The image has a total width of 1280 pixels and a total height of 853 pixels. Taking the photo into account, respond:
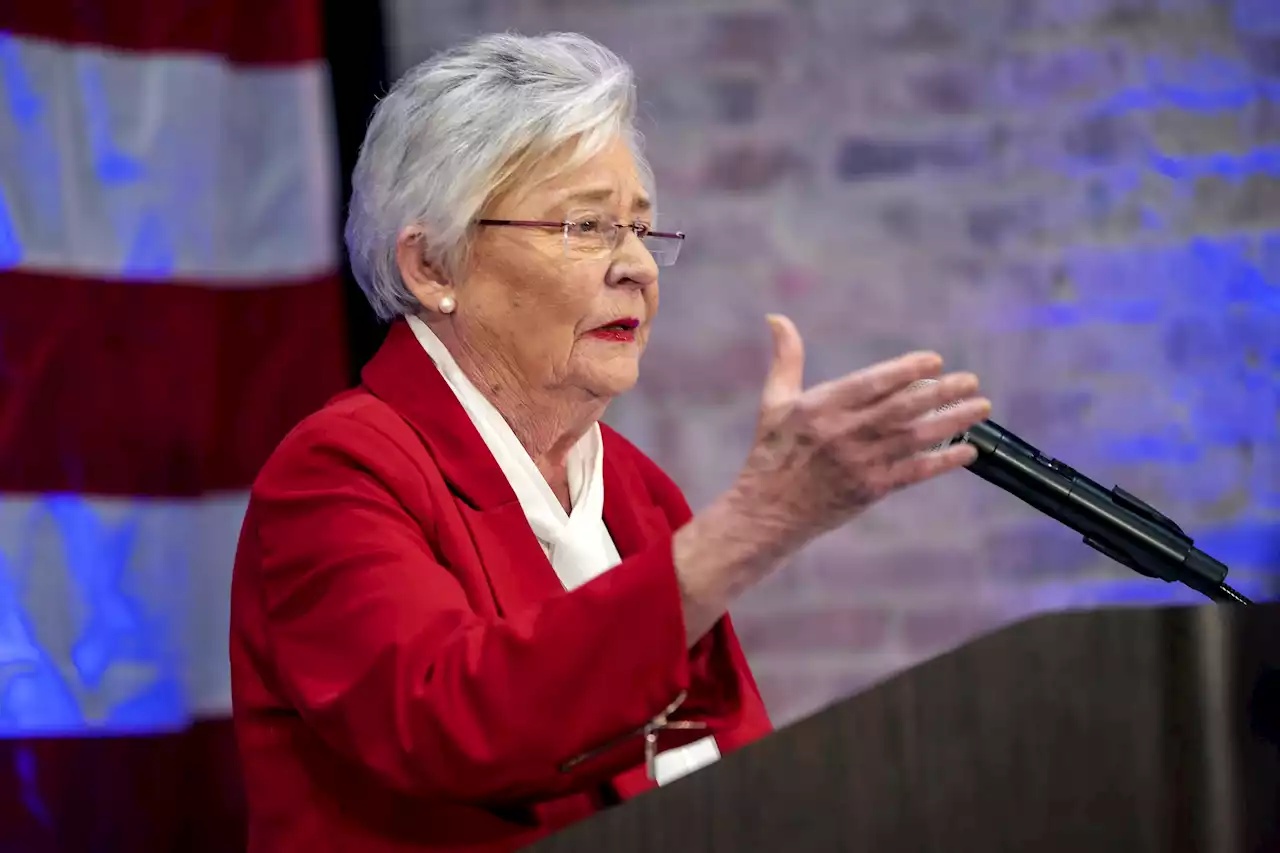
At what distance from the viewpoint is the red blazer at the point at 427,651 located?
1.17 meters

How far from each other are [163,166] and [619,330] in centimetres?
92

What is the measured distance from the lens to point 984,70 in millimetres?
2734

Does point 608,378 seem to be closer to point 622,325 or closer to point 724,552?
point 622,325

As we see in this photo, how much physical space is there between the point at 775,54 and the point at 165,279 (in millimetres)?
1182

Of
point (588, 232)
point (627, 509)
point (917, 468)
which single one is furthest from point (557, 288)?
point (917, 468)

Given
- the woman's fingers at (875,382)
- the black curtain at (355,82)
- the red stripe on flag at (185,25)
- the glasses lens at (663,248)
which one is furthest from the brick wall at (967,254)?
the woman's fingers at (875,382)

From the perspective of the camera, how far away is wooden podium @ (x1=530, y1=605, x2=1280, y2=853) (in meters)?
0.97

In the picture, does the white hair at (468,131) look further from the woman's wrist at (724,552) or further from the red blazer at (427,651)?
the woman's wrist at (724,552)

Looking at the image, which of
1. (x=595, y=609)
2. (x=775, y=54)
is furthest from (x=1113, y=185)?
(x=595, y=609)

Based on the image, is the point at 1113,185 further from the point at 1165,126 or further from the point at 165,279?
the point at 165,279

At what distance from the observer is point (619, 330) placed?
1.75m

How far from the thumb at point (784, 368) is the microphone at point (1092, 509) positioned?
0.69ft

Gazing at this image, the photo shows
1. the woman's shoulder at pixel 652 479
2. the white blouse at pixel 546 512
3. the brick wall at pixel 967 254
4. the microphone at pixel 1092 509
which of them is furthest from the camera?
the brick wall at pixel 967 254

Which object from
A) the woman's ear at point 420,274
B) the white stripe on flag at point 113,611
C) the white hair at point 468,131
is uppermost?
the white hair at point 468,131
